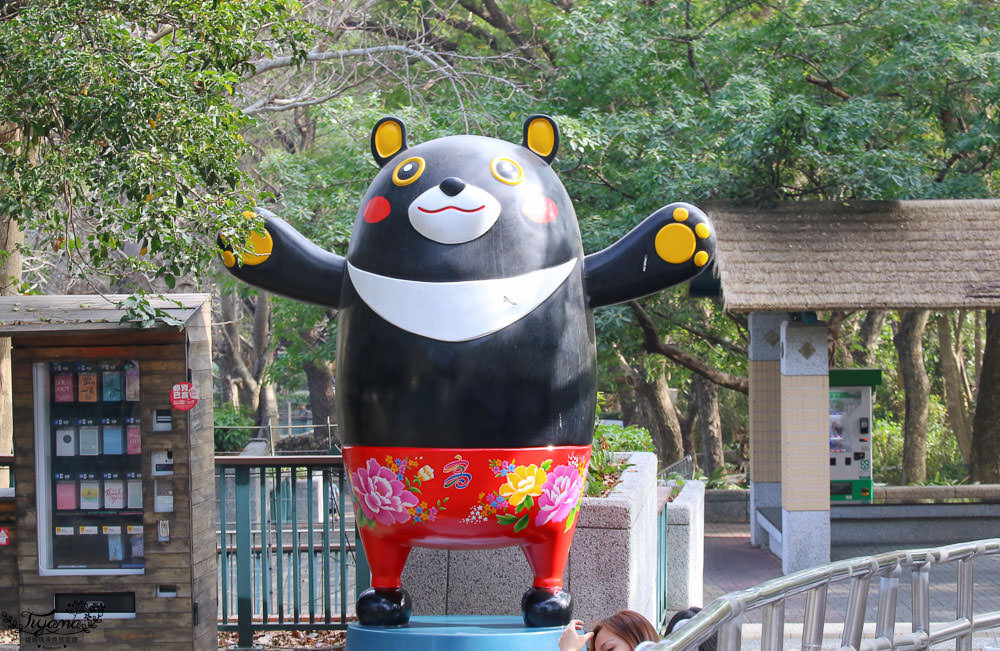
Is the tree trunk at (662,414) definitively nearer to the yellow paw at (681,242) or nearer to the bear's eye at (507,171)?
the yellow paw at (681,242)

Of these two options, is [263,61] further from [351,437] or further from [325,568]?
[351,437]

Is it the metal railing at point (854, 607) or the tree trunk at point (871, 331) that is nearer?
the metal railing at point (854, 607)

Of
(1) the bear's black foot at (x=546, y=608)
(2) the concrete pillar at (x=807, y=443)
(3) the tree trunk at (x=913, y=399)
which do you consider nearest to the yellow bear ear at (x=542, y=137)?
(1) the bear's black foot at (x=546, y=608)

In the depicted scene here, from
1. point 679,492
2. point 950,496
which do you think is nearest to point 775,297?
point 679,492

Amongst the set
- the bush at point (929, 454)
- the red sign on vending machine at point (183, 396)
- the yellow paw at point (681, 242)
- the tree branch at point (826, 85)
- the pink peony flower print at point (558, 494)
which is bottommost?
the bush at point (929, 454)

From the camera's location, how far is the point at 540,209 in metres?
5.01

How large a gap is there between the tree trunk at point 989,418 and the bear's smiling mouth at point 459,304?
11.9 m

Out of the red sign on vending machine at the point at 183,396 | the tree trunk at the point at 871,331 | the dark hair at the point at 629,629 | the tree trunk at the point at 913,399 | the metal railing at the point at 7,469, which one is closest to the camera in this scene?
the dark hair at the point at 629,629

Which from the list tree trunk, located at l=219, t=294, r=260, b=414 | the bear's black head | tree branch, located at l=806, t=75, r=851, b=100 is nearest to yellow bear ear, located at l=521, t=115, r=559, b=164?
the bear's black head

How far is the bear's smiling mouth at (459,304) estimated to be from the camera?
15.6ft

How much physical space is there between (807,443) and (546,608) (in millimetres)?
6558

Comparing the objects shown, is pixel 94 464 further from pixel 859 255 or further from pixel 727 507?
pixel 727 507

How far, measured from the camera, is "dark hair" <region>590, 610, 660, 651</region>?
312cm

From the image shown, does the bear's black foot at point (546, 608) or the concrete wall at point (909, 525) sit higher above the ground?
the bear's black foot at point (546, 608)
